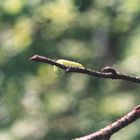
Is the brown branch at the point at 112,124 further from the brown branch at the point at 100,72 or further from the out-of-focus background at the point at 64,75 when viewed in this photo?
the out-of-focus background at the point at 64,75

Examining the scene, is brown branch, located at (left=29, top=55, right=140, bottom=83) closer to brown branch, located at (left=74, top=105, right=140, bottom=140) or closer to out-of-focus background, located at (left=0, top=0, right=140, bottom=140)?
brown branch, located at (left=74, top=105, right=140, bottom=140)

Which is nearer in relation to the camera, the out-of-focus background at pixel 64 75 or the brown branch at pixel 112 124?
the brown branch at pixel 112 124

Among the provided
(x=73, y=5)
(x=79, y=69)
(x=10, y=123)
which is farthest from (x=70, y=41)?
(x=79, y=69)

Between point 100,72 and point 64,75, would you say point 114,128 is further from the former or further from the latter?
point 64,75

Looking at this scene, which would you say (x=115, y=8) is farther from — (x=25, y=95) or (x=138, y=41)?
(x=25, y=95)

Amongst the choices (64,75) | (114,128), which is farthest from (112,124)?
(64,75)

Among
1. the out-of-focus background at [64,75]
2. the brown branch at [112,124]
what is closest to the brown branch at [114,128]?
the brown branch at [112,124]

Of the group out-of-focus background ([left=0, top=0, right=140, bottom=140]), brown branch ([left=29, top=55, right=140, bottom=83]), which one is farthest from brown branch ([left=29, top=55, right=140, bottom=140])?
out-of-focus background ([left=0, top=0, right=140, bottom=140])

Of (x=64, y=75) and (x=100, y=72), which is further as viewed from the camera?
(x=64, y=75)

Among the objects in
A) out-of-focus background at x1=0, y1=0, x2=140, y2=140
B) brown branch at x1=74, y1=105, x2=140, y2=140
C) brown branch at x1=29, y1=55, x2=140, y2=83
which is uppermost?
out-of-focus background at x1=0, y1=0, x2=140, y2=140
